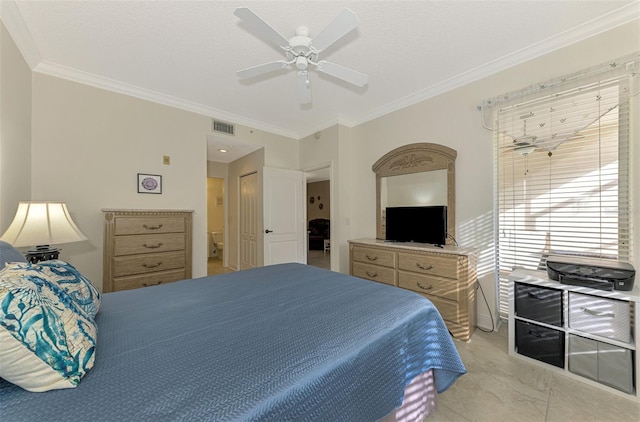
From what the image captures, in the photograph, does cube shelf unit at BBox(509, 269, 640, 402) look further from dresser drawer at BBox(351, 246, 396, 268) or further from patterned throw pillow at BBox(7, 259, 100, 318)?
patterned throw pillow at BBox(7, 259, 100, 318)

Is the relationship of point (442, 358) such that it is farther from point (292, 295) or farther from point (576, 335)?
point (576, 335)

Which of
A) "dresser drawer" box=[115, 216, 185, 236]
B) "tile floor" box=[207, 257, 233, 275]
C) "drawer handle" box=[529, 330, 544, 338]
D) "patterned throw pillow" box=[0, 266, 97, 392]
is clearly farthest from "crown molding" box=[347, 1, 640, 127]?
"tile floor" box=[207, 257, 233, 275]

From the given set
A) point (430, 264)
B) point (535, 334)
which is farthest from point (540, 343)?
point (430, 264)

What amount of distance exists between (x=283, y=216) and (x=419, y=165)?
94.3 inches

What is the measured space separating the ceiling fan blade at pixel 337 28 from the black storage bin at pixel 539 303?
240 centimetres

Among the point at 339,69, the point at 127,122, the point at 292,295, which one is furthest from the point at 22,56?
the point at 292,295

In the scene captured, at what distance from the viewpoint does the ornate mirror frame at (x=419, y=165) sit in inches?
112

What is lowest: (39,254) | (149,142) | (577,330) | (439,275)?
(577,330)

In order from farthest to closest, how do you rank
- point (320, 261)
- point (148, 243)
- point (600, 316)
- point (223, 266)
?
point (320, 261)
point (223, 266)
point (148, 243)
point (600, 316)

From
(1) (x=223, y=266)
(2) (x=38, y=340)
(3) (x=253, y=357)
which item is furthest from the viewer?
(1) (x=223, y=266)

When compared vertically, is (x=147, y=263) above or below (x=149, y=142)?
below

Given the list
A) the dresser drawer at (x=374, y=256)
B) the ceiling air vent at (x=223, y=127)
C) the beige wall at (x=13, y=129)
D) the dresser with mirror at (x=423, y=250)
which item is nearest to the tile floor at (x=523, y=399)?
the dresser with mirror at (x=423, y=250)

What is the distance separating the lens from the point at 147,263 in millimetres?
2621

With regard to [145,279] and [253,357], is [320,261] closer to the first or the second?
[145,279]
